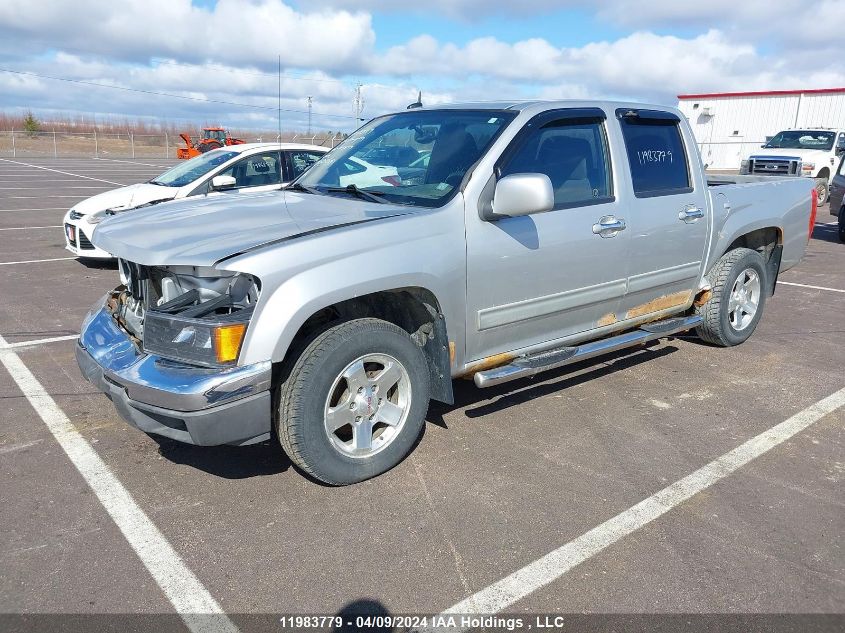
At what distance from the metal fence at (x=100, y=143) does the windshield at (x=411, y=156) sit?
129ft

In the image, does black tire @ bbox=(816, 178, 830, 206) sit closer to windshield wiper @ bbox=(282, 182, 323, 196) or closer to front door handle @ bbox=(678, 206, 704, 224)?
front door handle @ bbox=(678, 206, 704, 224)

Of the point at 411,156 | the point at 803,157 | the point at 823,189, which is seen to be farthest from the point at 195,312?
the point at 823,189

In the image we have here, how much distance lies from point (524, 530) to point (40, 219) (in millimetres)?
13327

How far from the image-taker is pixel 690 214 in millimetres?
5195

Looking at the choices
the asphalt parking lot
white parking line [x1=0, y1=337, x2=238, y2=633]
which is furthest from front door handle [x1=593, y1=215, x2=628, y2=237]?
white parking line [x1=0, y1=337, x2=238, y2=633]

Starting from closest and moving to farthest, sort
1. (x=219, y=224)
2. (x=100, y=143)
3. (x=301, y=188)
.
Result: (x=219, y=224)
(x=301, y=188)
(x=100, y=143)

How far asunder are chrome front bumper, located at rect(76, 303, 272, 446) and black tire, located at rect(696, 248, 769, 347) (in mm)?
3963

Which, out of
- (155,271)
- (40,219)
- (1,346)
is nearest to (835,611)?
(155,271)

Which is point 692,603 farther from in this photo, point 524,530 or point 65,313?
point 65,313

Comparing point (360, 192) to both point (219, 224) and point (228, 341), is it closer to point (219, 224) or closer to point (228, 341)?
point (219, 224)

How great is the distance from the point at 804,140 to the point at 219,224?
21.6 metres

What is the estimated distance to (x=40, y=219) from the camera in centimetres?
1375

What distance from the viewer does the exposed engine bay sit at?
10.6 feet

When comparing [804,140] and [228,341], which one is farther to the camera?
[804,140]
